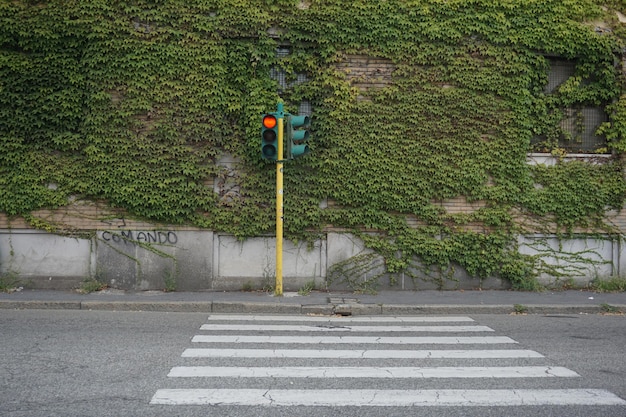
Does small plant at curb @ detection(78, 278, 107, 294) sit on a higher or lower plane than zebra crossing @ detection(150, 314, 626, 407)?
higher

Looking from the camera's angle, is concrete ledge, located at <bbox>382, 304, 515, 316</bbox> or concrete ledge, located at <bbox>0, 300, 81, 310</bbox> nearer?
concrete ledge, located at <bbox>0, 300, 81, 310</bbox>

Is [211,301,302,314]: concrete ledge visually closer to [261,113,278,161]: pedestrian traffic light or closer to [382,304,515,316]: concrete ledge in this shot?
[382,304,515,316]: concrete ledge

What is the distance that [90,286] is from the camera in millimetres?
10930

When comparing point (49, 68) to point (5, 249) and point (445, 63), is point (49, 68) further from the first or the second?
point (445, 63)

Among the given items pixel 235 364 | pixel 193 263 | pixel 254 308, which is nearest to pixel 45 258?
pixel 193 263

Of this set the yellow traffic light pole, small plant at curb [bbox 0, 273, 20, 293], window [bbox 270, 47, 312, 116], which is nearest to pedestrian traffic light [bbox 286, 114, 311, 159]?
the yellow traffic light pole

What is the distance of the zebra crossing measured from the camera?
5.08 meters

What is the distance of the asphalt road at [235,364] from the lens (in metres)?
4.80

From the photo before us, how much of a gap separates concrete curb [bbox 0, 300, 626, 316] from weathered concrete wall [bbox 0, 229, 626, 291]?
1653mm

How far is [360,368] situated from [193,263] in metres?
6.45

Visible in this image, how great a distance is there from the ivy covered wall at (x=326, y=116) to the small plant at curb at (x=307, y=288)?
1103 millimetres

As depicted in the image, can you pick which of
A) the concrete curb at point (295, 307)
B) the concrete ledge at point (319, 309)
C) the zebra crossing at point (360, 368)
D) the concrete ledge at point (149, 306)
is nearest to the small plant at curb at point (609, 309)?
the concrete curb at point (295, 307)

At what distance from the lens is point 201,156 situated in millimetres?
11398

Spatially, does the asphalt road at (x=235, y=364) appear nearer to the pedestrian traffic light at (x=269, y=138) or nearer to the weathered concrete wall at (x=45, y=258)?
the weathered concrete wall at (x=45, y=258)
